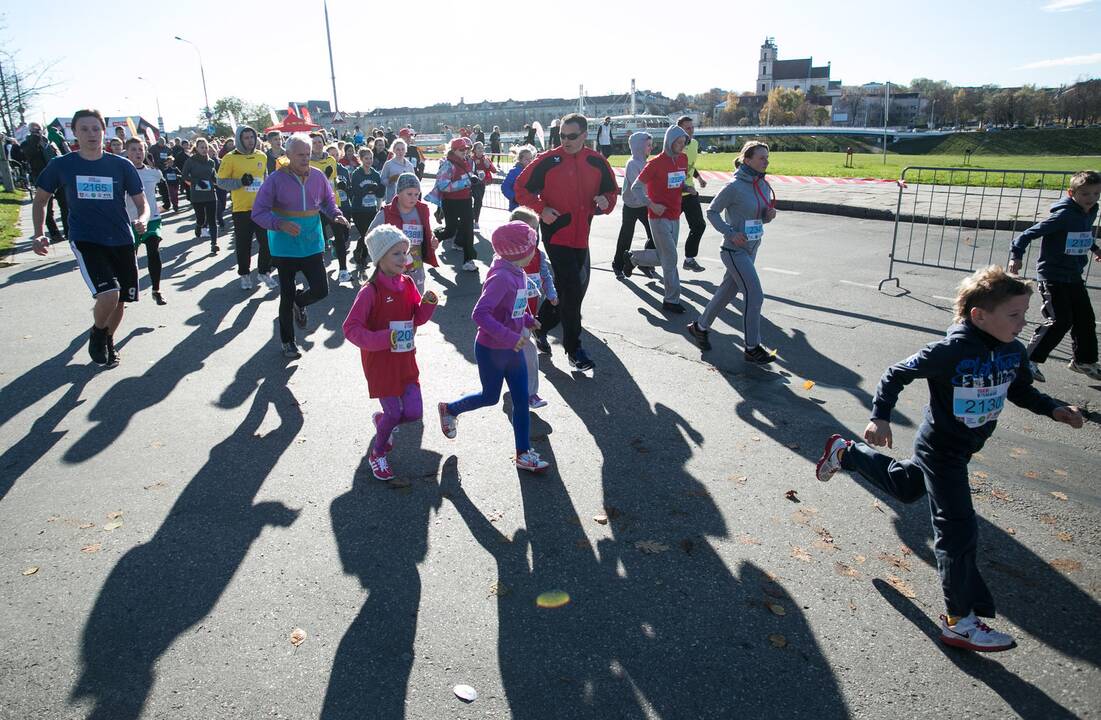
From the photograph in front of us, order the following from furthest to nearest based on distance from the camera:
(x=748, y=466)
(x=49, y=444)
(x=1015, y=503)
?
(x=49, y=444)
(x=748, y=466)
(x=1015, y=503)

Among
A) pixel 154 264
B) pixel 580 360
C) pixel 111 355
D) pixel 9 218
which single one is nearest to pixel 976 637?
pixel 580 360

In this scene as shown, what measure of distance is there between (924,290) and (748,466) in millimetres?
6070

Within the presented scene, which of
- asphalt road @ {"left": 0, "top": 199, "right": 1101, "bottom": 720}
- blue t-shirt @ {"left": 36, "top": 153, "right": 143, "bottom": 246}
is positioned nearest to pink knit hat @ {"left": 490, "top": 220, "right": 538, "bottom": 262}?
asphalt road @ {"left": 0, "top": 199, "right": 1101, "bottom": 720}

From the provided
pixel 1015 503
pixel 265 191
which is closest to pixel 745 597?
pixel 1015 503

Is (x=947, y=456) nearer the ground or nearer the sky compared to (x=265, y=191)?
nearer the ground

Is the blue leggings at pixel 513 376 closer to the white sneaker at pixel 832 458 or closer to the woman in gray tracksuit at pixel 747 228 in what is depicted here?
the white sneaker at pixel 832 458

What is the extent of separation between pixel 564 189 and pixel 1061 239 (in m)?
4.23

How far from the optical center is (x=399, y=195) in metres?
Result: 7.46

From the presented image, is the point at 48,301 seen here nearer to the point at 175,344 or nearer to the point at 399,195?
the point at 175,344

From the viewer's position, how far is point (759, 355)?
21.6 ft

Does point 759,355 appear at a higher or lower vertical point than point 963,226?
lower

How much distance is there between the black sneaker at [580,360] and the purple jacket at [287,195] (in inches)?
116

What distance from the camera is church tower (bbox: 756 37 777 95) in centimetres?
17700

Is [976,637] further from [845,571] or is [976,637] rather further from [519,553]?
[519,553]
